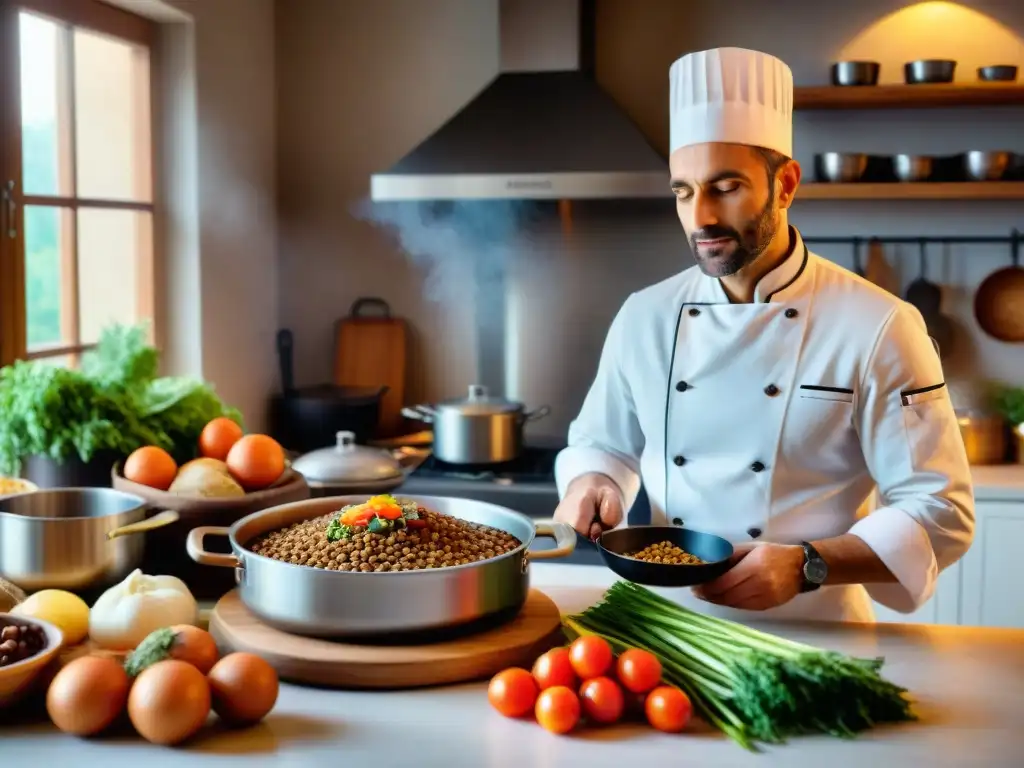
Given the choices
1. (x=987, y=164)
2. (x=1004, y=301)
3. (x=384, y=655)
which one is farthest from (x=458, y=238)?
(x=384, y=655)

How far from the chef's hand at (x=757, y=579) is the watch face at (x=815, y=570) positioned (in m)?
0.01

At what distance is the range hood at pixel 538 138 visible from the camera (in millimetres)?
3146

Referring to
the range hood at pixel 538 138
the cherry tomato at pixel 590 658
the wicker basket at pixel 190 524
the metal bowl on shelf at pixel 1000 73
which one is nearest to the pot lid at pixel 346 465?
the range hood at pixel 538 138

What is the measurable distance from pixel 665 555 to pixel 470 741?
38 centimetres

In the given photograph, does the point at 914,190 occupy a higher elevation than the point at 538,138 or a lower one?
lower

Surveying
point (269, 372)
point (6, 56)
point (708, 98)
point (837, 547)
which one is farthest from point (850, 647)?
point (269, 372)

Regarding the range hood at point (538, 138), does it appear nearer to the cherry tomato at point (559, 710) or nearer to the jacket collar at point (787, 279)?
the jacket collar at point (787, 279)

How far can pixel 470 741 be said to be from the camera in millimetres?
1162

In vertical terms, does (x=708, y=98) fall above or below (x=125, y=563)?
above

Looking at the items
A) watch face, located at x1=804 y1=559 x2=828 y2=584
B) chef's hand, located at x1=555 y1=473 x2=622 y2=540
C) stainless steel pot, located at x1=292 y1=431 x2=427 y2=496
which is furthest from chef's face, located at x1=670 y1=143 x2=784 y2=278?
stainless steel pot, located at x1=292 y1=431 x2=427 y2=496

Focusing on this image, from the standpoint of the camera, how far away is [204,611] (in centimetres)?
159

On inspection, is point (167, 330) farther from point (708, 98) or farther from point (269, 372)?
point (708, 98)

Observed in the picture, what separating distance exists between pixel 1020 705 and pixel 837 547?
0.35 m

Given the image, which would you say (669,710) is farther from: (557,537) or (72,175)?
(72,175)
